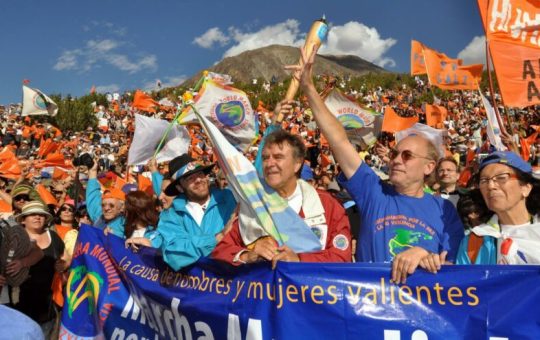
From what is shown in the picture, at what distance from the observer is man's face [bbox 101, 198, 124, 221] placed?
465 cm

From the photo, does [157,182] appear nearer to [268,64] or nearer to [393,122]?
[393,122]

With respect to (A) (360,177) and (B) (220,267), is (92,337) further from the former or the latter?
(A) (360,177)

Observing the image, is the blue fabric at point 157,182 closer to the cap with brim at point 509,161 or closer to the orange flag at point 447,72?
the cap with brim at point 509,161

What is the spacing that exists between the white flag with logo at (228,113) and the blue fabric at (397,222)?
114 inches

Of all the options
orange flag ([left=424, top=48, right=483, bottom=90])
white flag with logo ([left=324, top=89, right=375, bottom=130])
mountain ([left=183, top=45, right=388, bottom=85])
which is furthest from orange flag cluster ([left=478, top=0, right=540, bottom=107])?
mountain ([left=183, top=45, right=388, bottom=85])

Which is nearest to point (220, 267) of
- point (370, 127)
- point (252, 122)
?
point (252, 122)

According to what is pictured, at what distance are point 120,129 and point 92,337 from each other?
79.3 feet

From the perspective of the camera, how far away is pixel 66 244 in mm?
4293

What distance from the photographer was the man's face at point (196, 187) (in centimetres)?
332

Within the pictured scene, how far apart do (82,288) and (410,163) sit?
2.50 m

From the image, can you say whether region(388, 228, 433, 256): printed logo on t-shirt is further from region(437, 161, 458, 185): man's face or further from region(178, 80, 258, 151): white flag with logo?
region(178, 80, 258, 151): white flag with logo

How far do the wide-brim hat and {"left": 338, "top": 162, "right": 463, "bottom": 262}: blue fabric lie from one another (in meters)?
1.18

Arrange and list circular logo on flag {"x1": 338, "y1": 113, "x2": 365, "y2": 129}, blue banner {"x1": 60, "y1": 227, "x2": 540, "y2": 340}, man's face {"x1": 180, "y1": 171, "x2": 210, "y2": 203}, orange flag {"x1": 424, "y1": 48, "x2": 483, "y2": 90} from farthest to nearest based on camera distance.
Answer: orange flag {"x1": 424, "y1": 48, "x2": 483, "y2": 90}
circular logo on flag {"x1": 338, "y1": 113, "x2": 365, "y2": 129}
man's face {"x1": 180, "y1": 171, "x2": 210, "y2": 203}
blue banner {"x1": 60, "y1": 227, "x2": 540, "y2": 340}

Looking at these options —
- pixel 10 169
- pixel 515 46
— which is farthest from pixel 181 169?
pixel 10 169
